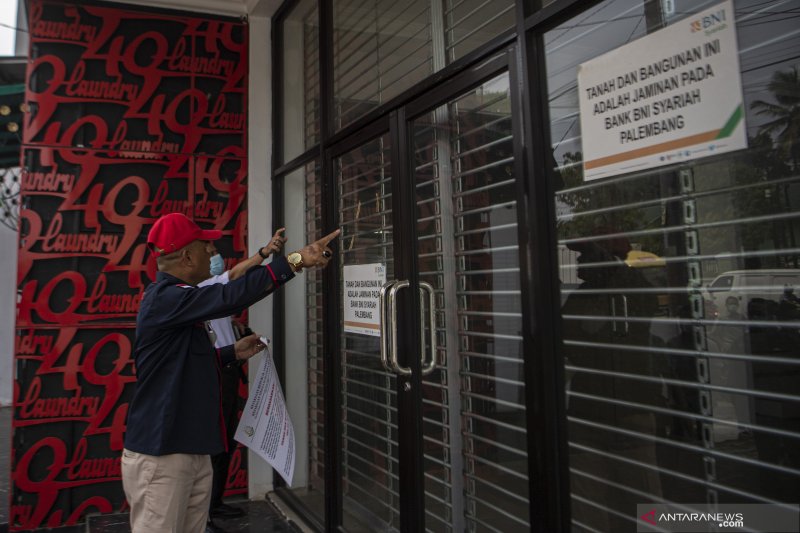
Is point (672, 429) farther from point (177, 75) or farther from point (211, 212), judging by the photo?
point (177, 75)

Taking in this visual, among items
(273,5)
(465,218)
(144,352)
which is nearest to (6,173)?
(273,5)

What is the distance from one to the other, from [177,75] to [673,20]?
420cm

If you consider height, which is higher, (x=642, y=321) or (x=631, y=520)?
(x=642, y=321)

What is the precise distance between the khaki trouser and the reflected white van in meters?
2.05

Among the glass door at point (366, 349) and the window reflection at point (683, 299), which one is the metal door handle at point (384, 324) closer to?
the glass door at point (366, 349)

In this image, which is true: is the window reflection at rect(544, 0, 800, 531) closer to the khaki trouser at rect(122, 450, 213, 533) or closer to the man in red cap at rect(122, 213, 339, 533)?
the man in red cap at rect(122, 213, 339, 533)

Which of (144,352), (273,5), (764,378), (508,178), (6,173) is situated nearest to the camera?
(764,378)

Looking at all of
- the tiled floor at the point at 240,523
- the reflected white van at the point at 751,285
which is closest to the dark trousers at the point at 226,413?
the tiled floor at the point at 240,523

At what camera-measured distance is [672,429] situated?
164 cm

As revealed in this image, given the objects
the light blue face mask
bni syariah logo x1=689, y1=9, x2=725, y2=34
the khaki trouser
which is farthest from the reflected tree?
the light blue face mask

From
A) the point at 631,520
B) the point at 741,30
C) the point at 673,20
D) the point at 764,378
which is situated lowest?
the point at 631,520

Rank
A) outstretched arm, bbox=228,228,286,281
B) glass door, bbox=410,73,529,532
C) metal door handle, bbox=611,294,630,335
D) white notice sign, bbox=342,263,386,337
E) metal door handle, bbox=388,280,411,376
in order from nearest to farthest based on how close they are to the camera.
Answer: metal door handle, bbox=611,294,630,335, glass door, bbox=410,73,529,532, metal door handle, bbox=388,280,411,376, white notice sign, bbox=342,263,386,337, outstretched arm, bbox=228,228,286,281

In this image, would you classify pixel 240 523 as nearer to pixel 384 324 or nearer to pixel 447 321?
pixel 384 324

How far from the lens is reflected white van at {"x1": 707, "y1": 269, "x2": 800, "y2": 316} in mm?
1432
